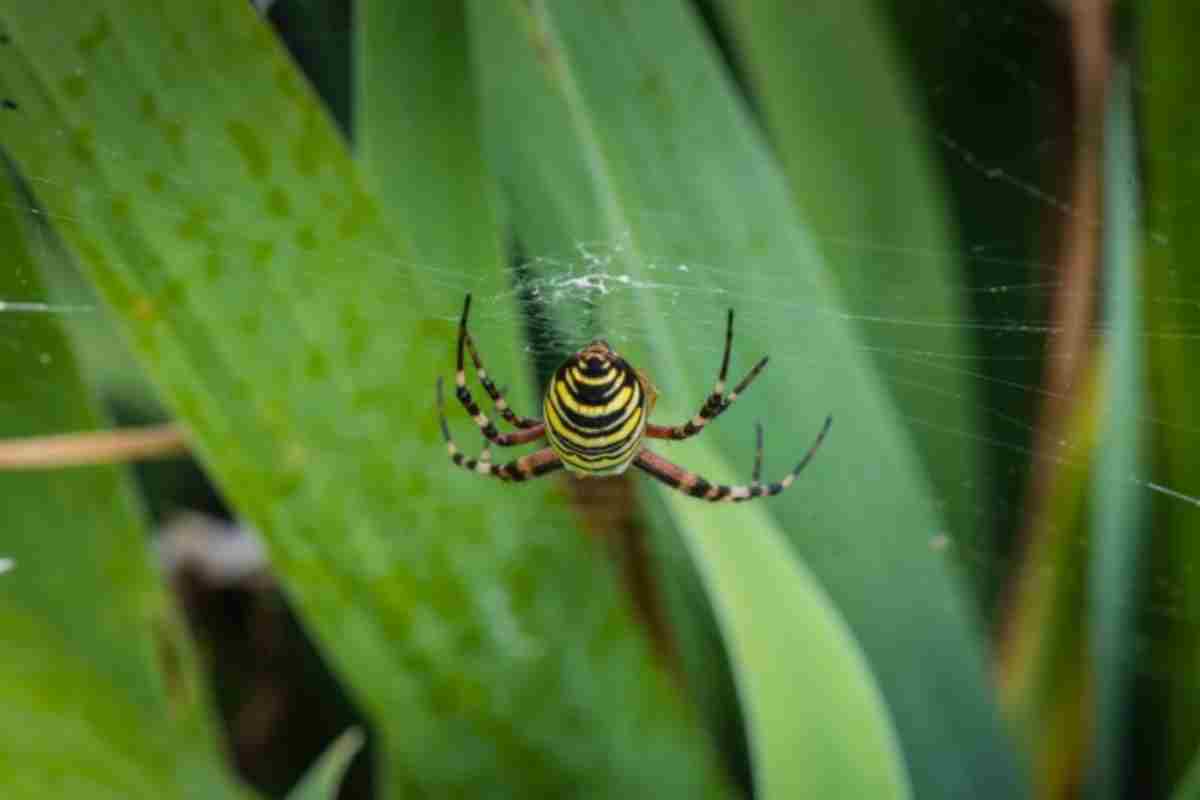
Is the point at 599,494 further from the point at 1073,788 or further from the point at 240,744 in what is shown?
the point at 1073,788

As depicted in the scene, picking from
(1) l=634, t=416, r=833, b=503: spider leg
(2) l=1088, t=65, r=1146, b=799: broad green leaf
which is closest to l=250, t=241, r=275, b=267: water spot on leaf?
(1) l=634, t=416, r=833, b=503: spider leg

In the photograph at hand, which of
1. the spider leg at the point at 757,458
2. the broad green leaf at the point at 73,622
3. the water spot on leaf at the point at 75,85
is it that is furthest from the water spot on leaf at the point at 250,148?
the spider leg at the point at 757,458

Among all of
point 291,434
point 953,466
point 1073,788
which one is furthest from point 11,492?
point 1073,788

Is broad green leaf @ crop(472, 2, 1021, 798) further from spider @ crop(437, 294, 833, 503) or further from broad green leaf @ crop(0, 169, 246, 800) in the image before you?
broad green leaf @ crop(0, 169, 246, 800)

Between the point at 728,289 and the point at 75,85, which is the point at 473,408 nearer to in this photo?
the point at 728,289

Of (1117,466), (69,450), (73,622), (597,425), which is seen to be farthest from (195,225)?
(1117,466)

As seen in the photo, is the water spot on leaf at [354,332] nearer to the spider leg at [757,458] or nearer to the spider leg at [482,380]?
the spider leg at [482,380]

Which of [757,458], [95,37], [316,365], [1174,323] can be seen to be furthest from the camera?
[757,458]
